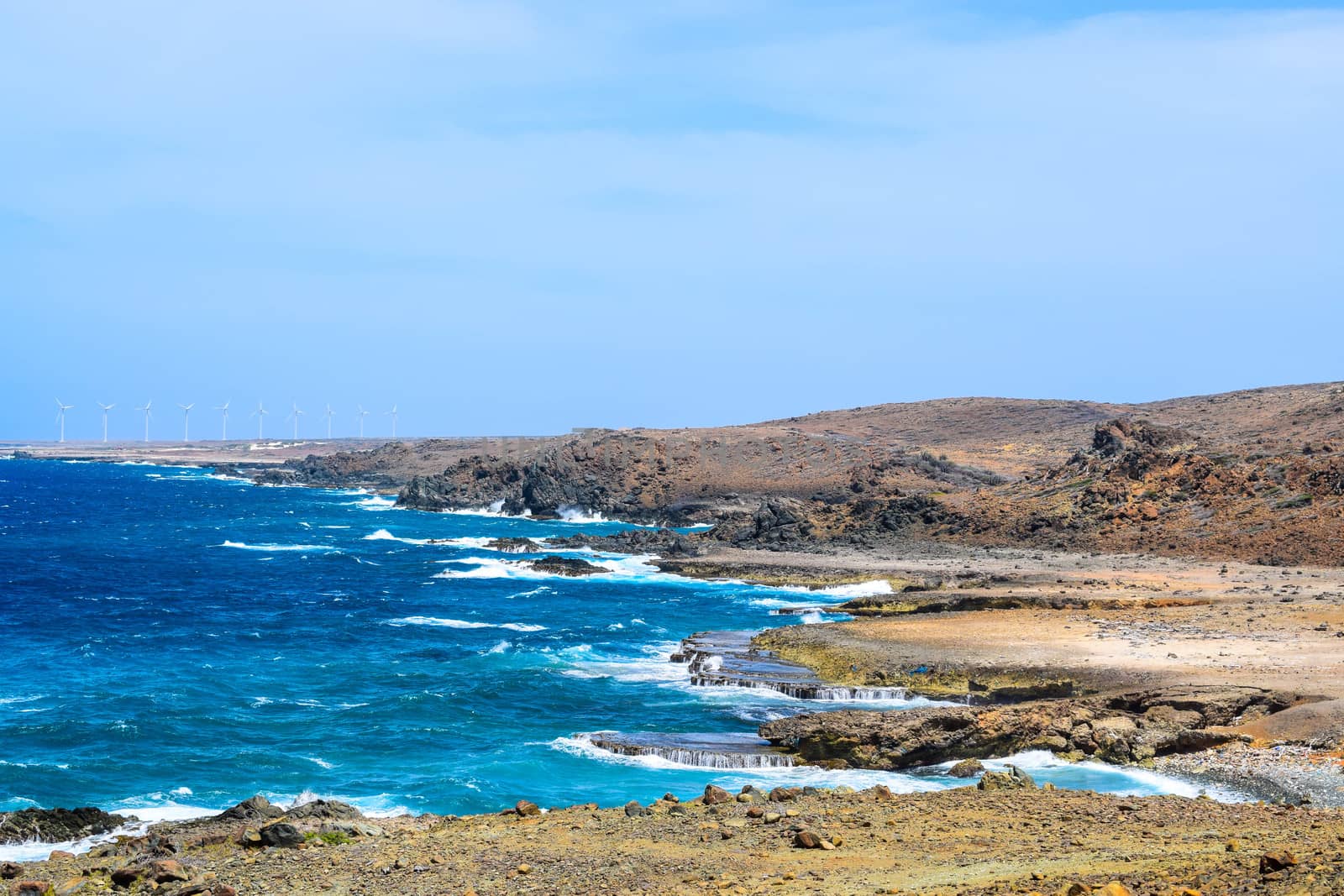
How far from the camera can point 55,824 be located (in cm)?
2075

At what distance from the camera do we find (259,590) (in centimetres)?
6175

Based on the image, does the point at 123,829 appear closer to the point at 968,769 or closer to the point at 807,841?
the point at 807,841

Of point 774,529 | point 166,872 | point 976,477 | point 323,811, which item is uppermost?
point 976,477

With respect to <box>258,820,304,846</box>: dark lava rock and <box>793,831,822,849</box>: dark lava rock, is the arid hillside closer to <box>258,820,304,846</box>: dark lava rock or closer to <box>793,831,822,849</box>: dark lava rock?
<box>793,831,822,849</box>: dark lava rock

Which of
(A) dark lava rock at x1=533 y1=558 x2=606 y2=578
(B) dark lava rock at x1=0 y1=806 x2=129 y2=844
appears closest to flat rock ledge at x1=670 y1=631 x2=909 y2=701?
(B) dark lava rock at x1=0 y1=806 x2=129 y2=844

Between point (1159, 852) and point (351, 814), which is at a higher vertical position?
point (1159, 852)

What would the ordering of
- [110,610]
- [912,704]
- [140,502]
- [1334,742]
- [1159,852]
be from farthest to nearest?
[140,502]
[110,610]
[912,704]
[1334,742]
[1159,852]

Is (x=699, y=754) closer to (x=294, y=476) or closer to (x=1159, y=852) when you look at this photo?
(x=1159, y=852)

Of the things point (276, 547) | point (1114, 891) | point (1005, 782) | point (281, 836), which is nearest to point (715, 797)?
point (1005, 782)

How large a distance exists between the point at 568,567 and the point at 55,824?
49.0 m

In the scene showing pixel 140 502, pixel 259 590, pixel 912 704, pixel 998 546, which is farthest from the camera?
pixel 140 502

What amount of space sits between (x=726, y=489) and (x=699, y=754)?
85.1m

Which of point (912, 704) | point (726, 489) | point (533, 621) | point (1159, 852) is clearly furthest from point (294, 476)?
point (1159, 852)

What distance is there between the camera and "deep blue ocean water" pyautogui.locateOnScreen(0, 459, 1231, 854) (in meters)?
25.1
